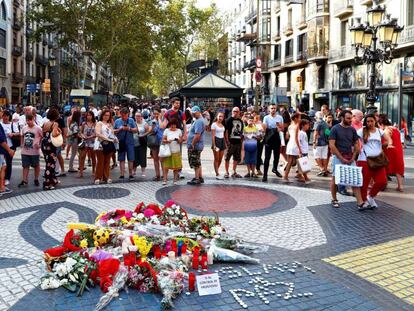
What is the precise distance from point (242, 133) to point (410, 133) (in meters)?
18.3

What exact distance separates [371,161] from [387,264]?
10.6 ft

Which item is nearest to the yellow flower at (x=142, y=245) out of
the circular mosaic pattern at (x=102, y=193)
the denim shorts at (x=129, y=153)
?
the circular mosaic pattern at (x=102, y=193)

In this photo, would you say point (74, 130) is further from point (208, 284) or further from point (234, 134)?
point (208, 284)

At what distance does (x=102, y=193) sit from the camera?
9477mm

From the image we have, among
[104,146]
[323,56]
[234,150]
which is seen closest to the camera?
[104,146]

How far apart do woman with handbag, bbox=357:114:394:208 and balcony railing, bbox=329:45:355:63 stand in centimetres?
2594

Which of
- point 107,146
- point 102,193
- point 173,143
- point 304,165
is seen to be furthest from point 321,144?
point 102,193

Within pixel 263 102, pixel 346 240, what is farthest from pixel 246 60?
pixel 346 240

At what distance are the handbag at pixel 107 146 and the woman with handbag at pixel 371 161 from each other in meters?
5.40

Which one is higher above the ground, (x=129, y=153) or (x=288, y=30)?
(x=288, y=30)

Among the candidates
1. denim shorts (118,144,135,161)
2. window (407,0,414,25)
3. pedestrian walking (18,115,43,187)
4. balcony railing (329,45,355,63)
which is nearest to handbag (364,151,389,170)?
denim shorts (118,144,135,161)

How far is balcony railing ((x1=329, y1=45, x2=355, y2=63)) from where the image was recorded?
33.4m

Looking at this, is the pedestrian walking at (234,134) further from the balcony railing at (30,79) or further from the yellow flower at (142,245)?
the balcony railing at (30,79)

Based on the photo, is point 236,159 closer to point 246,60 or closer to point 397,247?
point 397,247
